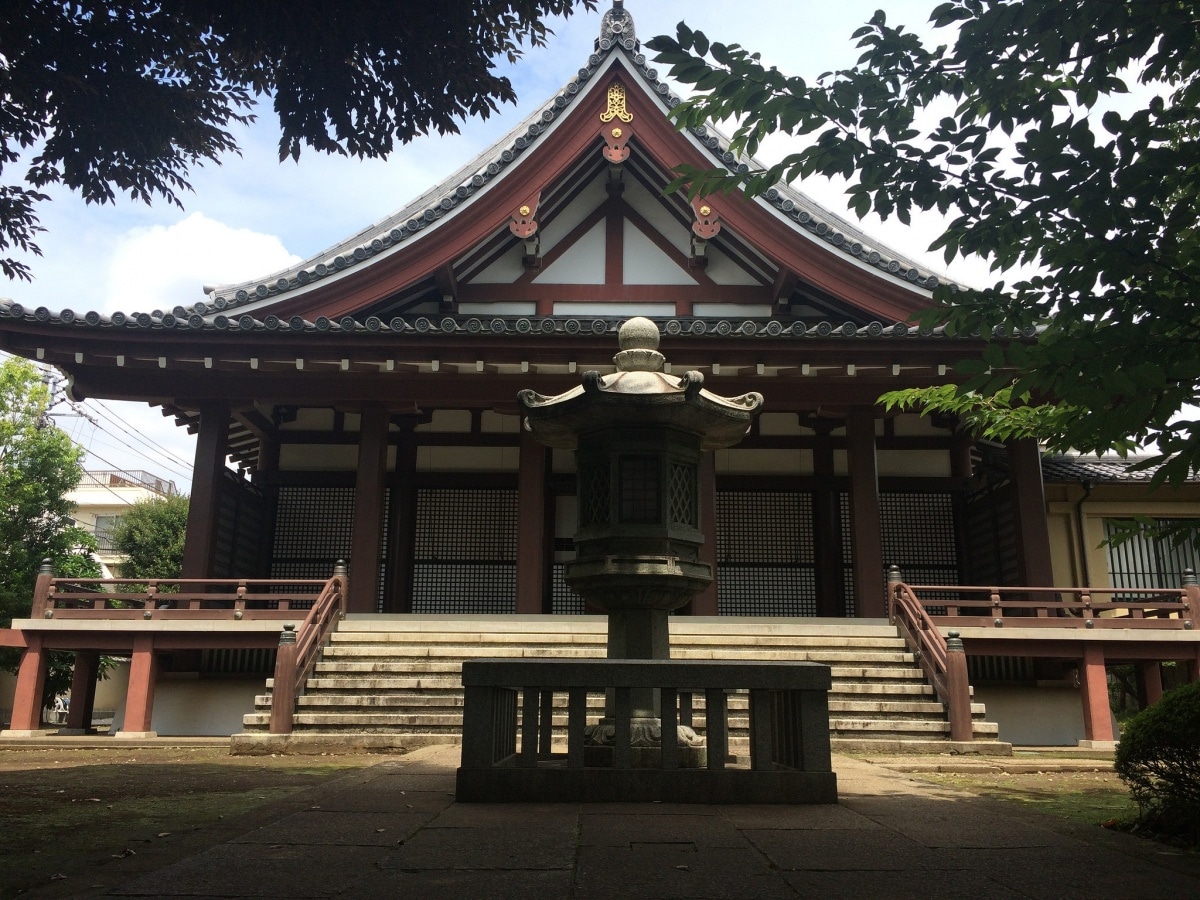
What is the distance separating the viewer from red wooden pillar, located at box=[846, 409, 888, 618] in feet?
42.8

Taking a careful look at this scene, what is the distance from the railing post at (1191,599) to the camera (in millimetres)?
12398

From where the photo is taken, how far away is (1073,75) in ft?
14.3

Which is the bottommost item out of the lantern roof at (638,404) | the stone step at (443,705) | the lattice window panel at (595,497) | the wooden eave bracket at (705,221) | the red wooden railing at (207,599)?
the stone step at (443,705)

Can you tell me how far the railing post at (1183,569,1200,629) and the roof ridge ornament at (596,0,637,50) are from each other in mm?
11249

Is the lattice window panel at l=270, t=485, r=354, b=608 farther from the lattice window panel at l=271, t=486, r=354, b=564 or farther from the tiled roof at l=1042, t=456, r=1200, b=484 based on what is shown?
the tiled roof at l=1042, t=456, r=1200, b=484

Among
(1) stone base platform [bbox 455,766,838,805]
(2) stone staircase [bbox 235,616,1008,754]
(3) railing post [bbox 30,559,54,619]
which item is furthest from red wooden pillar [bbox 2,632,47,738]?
(1) stone base platform [bbox 455,766,838,805]

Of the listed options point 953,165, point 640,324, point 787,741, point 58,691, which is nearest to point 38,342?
point 640,324

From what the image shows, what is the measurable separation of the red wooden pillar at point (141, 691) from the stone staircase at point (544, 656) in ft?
9.05

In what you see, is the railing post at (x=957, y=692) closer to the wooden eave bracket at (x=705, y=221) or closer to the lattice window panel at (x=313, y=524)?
the wooden eave bracket at (x=705, y=221)

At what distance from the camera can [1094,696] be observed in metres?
12.1

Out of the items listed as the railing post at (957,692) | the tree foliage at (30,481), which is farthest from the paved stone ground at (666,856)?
the tree foliage at (30,481)

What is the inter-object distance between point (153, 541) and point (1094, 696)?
88.8ft

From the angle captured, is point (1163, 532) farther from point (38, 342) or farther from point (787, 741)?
point (38, 342)

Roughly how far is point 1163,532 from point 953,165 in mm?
1949
